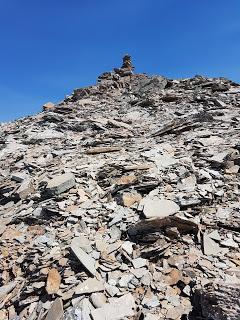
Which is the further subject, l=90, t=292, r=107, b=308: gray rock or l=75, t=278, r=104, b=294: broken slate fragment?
l=75, t=278, r=104, b=294: broken slate fragment

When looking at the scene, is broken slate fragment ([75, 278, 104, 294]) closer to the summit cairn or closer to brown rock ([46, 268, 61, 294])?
brown rock ([46, 268, 61, 294])

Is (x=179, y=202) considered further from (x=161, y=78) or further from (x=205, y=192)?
(x=161, y=78)

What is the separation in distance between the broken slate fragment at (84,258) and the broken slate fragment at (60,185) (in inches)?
119

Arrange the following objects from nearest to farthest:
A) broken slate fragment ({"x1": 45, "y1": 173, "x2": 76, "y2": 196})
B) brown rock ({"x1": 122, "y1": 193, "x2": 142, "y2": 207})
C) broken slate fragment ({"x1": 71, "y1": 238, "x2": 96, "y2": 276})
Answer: broken slate fragment ({"x1": 71, "y1": 238, "x2": 96, "y2": 276}) < brown rock ({"x1": 122, "y1": 193, "x2": 142, "y2": 207}) < broken slate fragment ({"x1": 45, "y1": 173, "x2": 76, "y2": 196})

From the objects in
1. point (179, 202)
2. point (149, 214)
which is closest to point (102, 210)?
point (149, 214)

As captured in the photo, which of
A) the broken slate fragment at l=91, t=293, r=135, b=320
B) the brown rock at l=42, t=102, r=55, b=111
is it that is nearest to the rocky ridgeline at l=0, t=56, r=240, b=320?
the broken slate fragment at l=91, t=293, r=135, b=320

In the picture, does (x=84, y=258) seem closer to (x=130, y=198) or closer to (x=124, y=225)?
(x=124, y=225)

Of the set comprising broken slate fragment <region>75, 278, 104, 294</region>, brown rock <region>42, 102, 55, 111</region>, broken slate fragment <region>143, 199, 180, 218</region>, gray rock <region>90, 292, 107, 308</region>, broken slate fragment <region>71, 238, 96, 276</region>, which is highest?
brown rock <region>42, 102, 55, 111</region>

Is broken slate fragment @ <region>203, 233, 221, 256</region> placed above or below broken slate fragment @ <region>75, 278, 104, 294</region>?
above

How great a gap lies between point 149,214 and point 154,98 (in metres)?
17.5

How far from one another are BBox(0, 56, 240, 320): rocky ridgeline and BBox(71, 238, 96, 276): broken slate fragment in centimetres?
3

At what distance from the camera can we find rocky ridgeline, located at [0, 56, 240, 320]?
6.45 m

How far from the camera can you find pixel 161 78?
30.1 meters

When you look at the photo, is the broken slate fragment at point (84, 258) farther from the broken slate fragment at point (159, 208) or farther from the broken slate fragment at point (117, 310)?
the broken slate fragment at point (159, 208)
